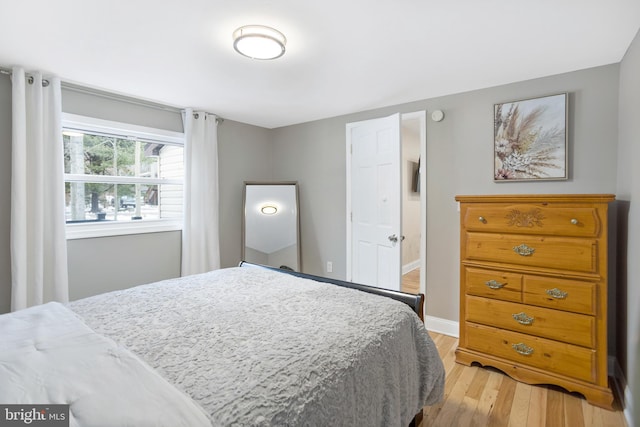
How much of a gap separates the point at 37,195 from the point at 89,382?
7.52ft

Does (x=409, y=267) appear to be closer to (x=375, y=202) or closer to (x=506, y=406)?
(x=375, y=202)

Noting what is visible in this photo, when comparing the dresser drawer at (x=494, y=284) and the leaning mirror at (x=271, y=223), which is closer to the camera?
the dresser drawer at (x=494, y=284)

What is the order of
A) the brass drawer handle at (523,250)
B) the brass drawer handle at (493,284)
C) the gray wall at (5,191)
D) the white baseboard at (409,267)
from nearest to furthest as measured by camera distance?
the brass drawer handle at (523,250) < the brass drawer handle at (493,284) < the gray wall at (5,191) < the white baseboard at (409,267)

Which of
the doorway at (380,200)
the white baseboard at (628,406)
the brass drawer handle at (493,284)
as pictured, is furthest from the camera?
the doorway at (380,200)


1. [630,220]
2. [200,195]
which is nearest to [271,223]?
[200,195]

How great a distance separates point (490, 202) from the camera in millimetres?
2277

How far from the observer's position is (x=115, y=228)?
117 inches

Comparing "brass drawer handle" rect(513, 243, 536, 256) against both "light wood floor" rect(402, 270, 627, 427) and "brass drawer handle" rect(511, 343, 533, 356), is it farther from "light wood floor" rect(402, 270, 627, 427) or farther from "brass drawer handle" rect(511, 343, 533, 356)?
"light wood floor" rect(402, 270, 627, 427)

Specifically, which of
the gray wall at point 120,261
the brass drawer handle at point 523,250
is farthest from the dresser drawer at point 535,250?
the gray wall at point 120,261

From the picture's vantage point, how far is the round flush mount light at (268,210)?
12.9ft

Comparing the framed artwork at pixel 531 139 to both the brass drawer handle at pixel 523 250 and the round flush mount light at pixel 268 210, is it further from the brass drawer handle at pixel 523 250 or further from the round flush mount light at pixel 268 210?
the round flush mount light at pixel 268 210

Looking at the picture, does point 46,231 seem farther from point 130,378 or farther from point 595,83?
point 595,83

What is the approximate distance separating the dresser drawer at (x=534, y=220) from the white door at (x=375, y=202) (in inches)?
28.6

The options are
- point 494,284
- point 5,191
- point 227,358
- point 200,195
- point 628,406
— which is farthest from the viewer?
point 200,195
